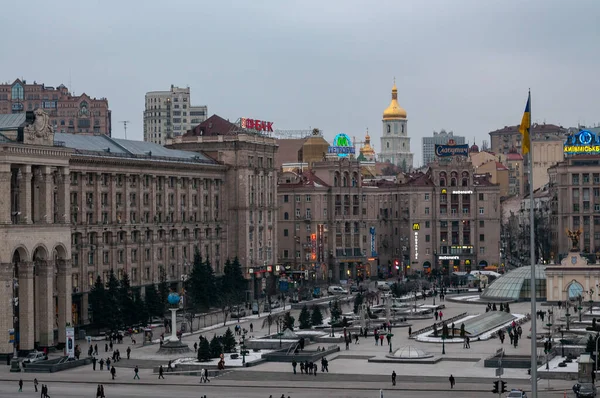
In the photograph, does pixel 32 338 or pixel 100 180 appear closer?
pixel 32 338

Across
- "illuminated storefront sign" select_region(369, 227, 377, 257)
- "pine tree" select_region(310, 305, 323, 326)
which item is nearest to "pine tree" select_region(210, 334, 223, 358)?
"pine tree" select_region(310, 305, 323, 326)

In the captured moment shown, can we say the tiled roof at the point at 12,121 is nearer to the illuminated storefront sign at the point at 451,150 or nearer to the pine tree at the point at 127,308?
the pine tree at the point at 127,308

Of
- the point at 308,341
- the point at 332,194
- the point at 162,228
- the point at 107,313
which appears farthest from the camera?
the point at 332,194

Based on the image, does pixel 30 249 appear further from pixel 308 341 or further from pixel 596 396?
pixel 596 396

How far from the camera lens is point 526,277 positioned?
145 metres

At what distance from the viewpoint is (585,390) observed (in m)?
73.4

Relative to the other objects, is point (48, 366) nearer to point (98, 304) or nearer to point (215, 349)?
point (215, 349)

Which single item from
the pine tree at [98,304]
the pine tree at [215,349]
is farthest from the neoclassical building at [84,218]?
the pine tree at [215,349]

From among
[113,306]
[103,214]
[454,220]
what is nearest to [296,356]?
[113,306]

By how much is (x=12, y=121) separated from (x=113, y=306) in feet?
69.5

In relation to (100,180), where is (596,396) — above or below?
below

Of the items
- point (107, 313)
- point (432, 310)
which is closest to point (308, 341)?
point (107, 313)

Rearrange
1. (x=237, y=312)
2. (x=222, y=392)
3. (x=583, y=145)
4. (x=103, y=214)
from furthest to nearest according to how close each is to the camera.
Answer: (x=583, y=145) < (x=237, y=312) < (x=103, y=214) < (x=222, y=392)

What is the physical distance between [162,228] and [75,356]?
144ft
